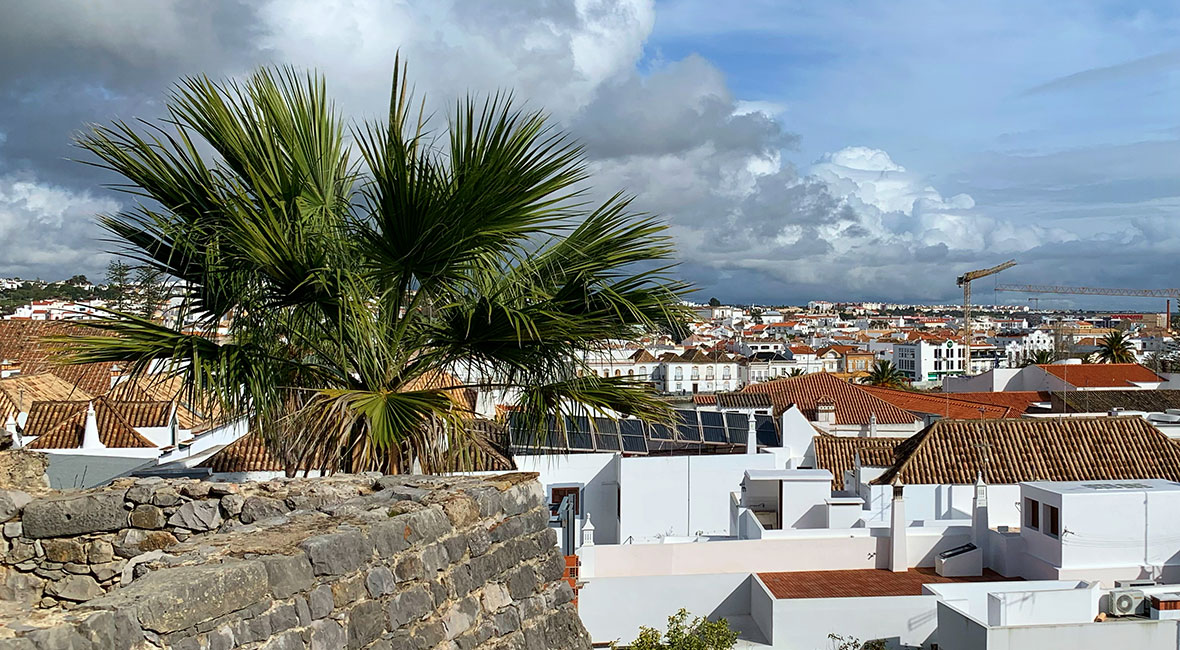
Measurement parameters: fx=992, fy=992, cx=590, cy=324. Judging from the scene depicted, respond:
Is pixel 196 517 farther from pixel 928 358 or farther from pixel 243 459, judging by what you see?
pixel 928 358

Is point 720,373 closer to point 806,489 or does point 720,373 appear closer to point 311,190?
point 806,489

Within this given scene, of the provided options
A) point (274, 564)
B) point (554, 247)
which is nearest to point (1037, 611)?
point (554, 247)

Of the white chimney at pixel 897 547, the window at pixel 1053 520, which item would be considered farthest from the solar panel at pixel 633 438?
the window at pixel 1053 520

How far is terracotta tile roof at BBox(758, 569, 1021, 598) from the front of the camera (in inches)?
660

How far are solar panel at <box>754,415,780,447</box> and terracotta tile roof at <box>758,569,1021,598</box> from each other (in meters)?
6.53

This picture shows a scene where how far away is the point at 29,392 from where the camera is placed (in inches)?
917

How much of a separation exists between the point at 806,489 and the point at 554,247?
16.0 metres

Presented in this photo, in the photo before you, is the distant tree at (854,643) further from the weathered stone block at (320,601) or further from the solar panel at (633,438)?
the weathered stone block at (320,601)

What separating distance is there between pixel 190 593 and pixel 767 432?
77.1 ft

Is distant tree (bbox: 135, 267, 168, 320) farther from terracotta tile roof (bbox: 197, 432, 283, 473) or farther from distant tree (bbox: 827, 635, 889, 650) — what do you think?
distant tree (bbox: 827, 635, 889, 650)

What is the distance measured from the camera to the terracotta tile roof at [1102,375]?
51.6 meters

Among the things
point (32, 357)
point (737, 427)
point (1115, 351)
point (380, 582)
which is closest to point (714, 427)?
point (737, 427)

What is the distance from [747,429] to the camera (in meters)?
24.5

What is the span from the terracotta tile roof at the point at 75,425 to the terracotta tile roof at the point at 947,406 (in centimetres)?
2839
